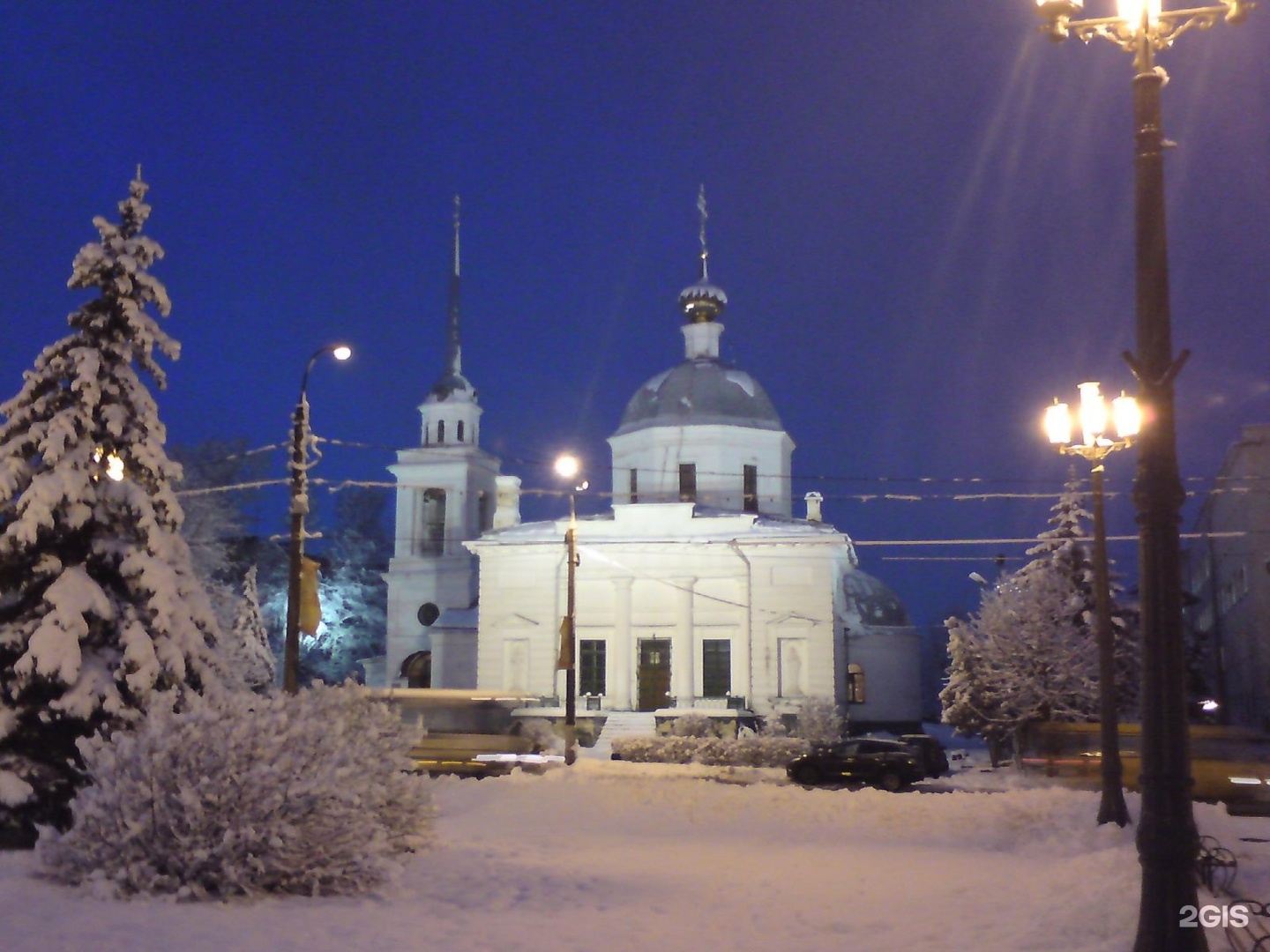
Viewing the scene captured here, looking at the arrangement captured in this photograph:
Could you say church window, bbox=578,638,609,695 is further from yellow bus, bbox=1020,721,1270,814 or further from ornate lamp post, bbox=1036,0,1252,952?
ornate lamp post, bbox=1036,0,1252,952

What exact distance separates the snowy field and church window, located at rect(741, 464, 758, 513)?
3238 centimetres

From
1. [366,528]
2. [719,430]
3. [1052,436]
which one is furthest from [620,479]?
[1052,436]

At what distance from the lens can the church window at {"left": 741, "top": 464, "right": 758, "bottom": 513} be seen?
53.7 m

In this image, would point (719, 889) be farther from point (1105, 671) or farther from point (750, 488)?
point (750, 488)

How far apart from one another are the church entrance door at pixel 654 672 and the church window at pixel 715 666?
4.77 feet

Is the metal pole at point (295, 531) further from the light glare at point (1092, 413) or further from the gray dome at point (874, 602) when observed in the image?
the gray dome at point (874, 602)

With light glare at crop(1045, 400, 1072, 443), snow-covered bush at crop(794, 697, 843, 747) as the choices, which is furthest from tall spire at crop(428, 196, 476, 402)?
light glare at crop(1045, 400, 1072, 443)

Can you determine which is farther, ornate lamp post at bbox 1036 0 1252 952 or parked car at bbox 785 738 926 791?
parked car at bbox 785 738 926 791

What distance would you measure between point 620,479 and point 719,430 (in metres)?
5.40

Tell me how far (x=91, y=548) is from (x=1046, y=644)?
103ft

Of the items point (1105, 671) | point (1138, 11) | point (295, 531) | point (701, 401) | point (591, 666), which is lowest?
point (1105, 671)

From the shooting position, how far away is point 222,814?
11.9 meters

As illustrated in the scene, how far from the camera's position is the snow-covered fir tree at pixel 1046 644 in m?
39.7

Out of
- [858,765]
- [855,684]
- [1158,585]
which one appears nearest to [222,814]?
[1158,585]
